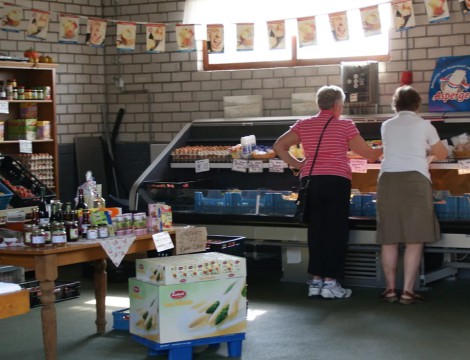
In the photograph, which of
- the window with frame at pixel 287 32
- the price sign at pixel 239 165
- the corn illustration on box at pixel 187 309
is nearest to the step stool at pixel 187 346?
the corn illustration on box at pixel 187 309

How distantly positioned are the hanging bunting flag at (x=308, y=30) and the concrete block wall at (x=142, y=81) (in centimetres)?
58

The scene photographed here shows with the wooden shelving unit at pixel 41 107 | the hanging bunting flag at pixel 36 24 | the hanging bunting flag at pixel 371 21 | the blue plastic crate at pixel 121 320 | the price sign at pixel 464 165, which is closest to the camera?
the blue plastic crate at pixel 121 320

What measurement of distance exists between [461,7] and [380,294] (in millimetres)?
2556

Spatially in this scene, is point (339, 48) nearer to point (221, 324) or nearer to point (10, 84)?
point (10, 84)

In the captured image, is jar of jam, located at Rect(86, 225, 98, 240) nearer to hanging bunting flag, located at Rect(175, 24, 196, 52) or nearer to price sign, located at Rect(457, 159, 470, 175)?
price sign, located at Rect(457, 159, 470, 175)

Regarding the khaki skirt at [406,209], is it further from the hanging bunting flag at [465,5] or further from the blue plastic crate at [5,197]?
the blue plastic crate at [5,197]

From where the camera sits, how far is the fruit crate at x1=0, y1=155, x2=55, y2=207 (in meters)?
8.37

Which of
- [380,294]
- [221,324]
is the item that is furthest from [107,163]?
[221,324]

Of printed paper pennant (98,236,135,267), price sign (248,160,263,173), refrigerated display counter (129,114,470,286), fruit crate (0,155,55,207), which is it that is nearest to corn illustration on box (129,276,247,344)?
printed paper pennant (98,236,135,267)

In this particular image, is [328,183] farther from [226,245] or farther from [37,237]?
[37,237]

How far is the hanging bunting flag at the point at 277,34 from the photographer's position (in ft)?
28.8

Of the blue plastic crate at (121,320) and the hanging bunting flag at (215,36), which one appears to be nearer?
the blue plastic crate at (121,320)

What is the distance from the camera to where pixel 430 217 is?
7074mm

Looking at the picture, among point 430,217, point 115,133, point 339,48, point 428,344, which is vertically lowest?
point 428,344
